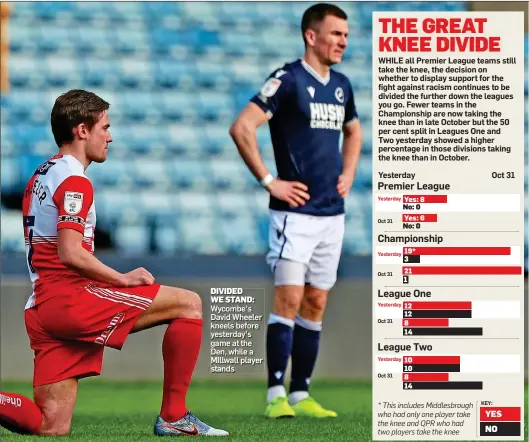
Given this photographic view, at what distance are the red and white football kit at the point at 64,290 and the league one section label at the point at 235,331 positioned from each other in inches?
12.3

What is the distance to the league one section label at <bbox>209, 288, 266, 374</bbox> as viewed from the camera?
182 inches

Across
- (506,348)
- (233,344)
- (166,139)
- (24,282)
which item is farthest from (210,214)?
(506,348)

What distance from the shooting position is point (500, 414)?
13.9 feet

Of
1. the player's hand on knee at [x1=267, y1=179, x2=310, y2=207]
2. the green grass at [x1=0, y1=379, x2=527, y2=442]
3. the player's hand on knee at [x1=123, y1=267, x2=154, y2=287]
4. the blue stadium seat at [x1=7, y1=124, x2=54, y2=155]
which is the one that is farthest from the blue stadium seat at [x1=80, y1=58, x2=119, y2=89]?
the player's hand on knee at [x1=123, y1=267, x2=154, y2=287]

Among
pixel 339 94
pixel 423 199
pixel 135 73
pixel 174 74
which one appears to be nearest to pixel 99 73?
pixel 135 73

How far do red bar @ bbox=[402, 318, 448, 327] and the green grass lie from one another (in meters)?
0.45

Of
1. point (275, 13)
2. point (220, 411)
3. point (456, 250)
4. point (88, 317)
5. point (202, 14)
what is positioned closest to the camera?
point (456, 250)

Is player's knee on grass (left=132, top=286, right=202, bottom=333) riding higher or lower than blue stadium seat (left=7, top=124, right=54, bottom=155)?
lower

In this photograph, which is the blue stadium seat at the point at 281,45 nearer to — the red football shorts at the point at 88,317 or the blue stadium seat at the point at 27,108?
the blue stadium seat at the point at 27,108

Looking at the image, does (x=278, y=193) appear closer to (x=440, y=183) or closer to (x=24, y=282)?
(x=440, y=183)

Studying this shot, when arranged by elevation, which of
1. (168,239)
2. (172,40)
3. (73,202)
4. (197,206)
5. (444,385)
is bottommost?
(444,385)

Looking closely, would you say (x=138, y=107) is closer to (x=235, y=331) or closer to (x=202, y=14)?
(x=202, y=14)

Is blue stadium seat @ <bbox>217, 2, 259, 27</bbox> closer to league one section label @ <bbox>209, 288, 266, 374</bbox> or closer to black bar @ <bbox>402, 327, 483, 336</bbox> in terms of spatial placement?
league one section label @ <bbox>209, 288, 266, 374</bbox>

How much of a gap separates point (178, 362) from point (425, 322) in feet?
2.90
